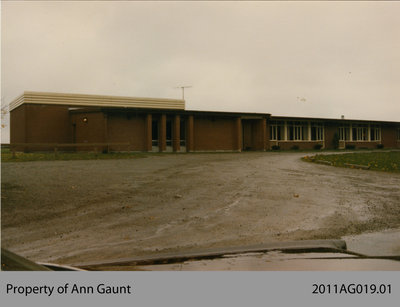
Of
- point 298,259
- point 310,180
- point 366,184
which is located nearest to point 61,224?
point 298,259

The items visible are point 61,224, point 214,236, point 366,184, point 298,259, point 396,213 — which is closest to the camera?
point 298,259

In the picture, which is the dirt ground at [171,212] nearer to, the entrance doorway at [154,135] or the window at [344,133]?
the entrance doorway at [154,135]

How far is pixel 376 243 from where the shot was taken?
5.52m

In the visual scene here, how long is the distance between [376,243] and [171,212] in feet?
12.0

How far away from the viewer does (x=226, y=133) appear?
36.7 metres

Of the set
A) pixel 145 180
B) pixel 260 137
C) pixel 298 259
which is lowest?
pixel 298 259

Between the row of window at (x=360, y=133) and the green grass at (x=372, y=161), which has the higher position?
the row of window at (x=360, y=133)

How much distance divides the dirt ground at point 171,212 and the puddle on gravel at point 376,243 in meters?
0.25

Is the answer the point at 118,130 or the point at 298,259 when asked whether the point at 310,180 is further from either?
the point at 118,130

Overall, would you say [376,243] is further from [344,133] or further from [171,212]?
[344,133]

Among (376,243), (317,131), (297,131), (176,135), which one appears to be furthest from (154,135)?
(376,243)

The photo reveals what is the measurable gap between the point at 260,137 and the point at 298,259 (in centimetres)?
3410

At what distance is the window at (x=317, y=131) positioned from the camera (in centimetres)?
4375

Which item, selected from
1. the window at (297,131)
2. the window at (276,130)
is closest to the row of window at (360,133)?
the window at (297,131)
